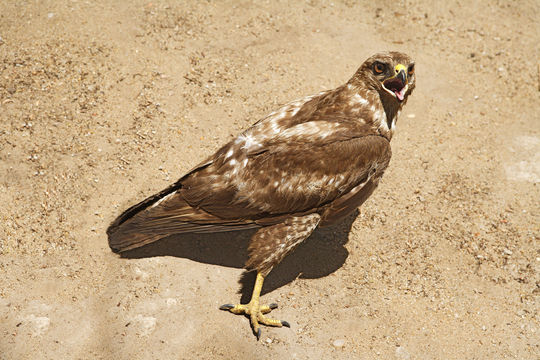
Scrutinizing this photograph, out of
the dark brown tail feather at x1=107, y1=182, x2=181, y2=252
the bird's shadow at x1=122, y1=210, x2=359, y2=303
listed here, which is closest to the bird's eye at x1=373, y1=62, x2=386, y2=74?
the bird's shadow at x1=122, y1=210, x2=359, y2=303

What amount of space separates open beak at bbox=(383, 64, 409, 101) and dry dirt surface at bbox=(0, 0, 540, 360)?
125 cm

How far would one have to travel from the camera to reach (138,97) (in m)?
6.37

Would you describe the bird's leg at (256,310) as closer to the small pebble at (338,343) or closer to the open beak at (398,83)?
the small pebble at (338,343)

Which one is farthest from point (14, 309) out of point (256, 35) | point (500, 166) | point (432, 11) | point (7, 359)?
point (432, 11)

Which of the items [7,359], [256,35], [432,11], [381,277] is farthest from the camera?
[432,11]

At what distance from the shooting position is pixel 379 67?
5098 mm

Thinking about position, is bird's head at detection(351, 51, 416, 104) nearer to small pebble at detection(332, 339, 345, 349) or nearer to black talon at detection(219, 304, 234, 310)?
small pebble at detection(332, 339, 345, 349)

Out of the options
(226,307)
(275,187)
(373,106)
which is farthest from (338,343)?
(373,106)

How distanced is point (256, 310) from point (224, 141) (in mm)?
2179

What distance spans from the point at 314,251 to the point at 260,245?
905mm

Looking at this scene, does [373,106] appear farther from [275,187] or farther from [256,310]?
[256,310]

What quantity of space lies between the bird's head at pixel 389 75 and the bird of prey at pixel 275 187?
0.01 metres

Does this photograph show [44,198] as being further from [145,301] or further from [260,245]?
[260,245]

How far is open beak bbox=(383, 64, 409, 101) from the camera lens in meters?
4.96
